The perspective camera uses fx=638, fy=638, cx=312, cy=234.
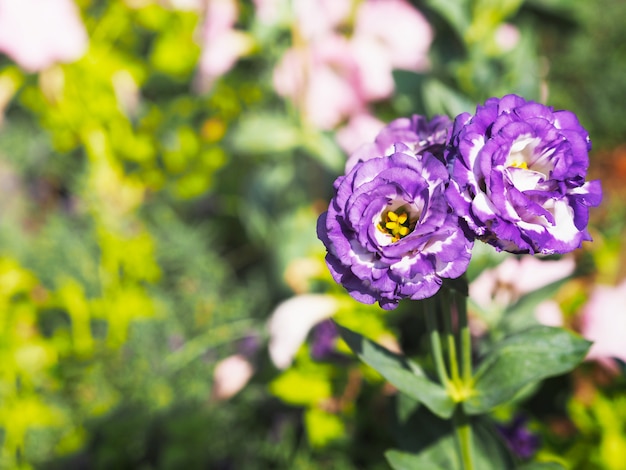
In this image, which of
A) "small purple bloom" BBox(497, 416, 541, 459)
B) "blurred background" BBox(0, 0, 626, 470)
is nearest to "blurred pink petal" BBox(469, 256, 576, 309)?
"blurred background" BBox(0, 0, 626, 470)

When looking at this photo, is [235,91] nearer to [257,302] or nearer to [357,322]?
[257,302]

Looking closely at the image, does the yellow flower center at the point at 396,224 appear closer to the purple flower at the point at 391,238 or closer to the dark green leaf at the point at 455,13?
the purple flower at the point at 391,238

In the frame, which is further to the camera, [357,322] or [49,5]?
[49,5]

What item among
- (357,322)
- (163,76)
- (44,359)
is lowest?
(357,322)

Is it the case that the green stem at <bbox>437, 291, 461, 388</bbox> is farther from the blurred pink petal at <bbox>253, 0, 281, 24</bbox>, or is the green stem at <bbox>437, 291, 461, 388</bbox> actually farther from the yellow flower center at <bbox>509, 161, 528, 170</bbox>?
the blurred pink petal at <bbox>253, 0, 281, 24</bbox>

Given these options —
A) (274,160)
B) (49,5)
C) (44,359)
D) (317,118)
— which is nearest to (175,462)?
(44,359)

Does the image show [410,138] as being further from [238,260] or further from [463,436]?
[238,260]
